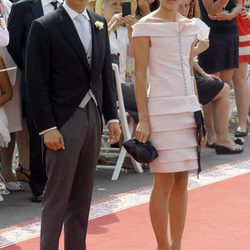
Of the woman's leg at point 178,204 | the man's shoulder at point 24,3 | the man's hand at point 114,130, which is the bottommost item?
the woman's leg at point 178,204

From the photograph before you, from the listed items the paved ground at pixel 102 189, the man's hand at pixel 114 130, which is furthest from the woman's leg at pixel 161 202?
the paved ground at pixel 102 189

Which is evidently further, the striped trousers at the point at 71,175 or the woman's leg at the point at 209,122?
the woman's leg at the point at 209,122

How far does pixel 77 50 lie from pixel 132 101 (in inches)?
142

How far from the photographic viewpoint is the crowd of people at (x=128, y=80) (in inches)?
182

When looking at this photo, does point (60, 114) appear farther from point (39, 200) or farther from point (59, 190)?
point (39, 200)

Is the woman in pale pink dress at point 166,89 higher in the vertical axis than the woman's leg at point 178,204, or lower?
higher

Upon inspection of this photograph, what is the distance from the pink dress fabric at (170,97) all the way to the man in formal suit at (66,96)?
0.42 metres

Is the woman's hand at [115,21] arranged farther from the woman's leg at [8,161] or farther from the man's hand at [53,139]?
the man's hand at [53,139]

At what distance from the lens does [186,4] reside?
8.63 metres

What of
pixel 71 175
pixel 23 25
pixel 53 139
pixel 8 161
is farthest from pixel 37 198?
pixel 53 139

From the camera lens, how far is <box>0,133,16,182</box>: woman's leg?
7.73 meters

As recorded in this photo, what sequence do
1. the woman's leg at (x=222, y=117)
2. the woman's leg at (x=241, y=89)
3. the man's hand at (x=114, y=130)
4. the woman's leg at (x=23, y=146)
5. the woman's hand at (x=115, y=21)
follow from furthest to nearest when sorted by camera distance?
the woman's leg at (x=241, y=89) < the woman's leg at (x=222, y=117) < the woman's hand at (x=115, y=21) < the woman's leg at (x=23, y=146) < the man's hand at (x=114, y=130)

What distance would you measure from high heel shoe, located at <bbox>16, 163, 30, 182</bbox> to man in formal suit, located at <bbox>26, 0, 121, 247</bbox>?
3.03 meters

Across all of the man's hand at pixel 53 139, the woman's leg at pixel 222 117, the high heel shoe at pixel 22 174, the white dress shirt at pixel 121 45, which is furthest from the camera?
the woman's leg at pixel 222 117
